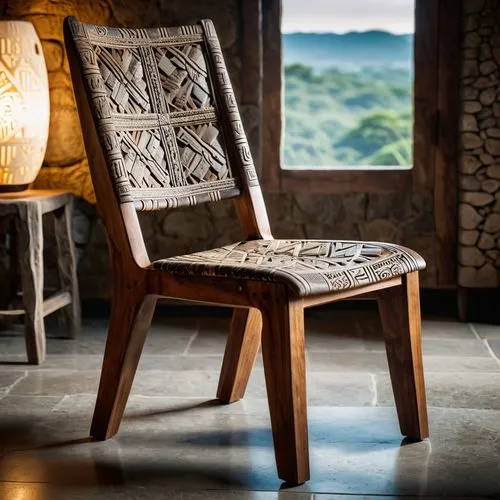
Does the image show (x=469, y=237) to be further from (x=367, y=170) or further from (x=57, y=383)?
(x=57, y=383)

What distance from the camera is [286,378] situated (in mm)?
2111

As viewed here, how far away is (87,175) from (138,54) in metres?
1.33

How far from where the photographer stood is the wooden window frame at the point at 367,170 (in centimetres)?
375

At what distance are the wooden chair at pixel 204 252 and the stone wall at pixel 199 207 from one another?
1.08m

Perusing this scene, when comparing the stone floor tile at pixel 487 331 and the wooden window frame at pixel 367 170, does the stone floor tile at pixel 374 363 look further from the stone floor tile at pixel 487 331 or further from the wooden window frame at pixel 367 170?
the wooden window frame at pixel 367 170

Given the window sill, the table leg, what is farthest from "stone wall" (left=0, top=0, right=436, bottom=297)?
the table leg

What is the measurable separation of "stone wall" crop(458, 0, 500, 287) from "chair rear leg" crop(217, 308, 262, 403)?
1304 mm

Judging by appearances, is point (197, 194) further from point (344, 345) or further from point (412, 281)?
point (344, 345)

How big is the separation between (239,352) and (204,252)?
14.8 inches

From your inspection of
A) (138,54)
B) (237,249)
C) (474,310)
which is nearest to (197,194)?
(237,249)

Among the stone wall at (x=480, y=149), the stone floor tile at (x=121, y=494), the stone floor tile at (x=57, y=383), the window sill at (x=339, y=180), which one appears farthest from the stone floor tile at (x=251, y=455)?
the window sill at (x=339, y=180)

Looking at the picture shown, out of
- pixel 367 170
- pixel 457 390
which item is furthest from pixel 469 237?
pixel 457 390

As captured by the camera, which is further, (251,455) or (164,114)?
(164,114)

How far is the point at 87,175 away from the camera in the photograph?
3.84 meters
